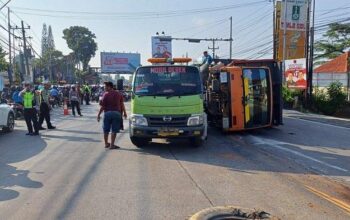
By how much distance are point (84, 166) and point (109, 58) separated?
229 ft

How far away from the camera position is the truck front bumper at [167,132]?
1095 cm

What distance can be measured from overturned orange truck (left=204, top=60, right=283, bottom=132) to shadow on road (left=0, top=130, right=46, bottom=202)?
5.35 meters

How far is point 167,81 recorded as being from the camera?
1169cm

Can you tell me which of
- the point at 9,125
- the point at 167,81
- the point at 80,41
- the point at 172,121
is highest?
the point at 80,41

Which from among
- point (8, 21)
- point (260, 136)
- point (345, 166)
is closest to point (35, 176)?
point (345, 166)

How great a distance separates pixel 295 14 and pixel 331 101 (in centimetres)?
556

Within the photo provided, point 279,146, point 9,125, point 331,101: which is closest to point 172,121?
point 279,146

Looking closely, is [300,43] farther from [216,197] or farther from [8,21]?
[8,21]

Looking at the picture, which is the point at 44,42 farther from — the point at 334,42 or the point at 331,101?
the point at 331,101

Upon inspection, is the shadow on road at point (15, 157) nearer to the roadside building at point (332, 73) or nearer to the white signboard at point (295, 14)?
the white signboard at point (295, 14)

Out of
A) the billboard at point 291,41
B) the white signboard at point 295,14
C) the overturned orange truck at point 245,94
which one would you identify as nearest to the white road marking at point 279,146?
the overturned orange truck at point 245,94

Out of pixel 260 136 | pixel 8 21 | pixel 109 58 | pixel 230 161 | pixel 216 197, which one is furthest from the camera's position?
pixel 109 58

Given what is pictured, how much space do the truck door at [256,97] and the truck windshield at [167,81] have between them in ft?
8.96

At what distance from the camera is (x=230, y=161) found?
9.80 metres
